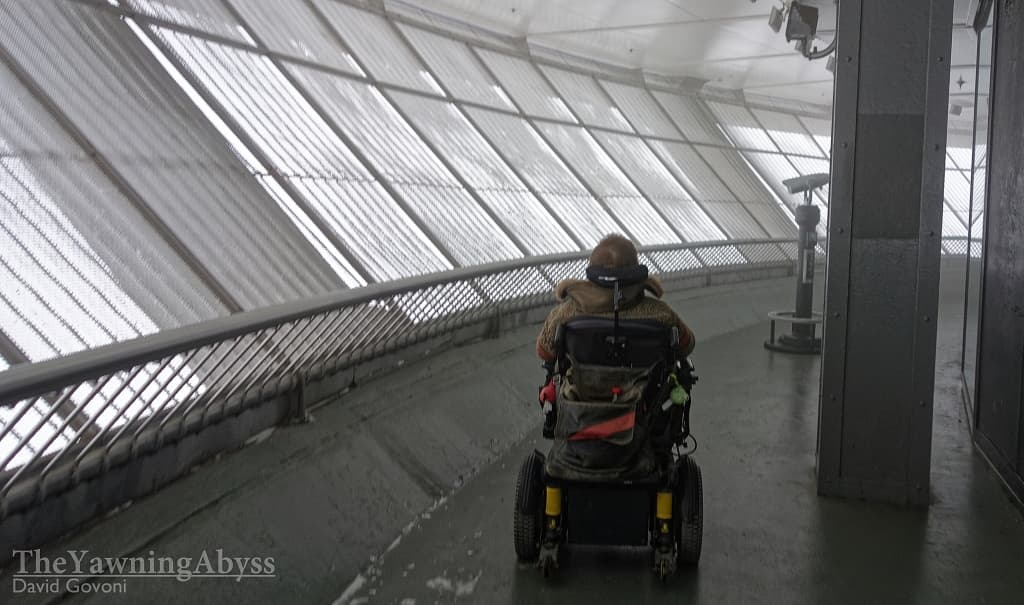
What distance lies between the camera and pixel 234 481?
4312 millimetres

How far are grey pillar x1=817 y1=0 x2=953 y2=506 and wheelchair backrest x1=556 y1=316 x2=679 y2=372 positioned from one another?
1.91 m

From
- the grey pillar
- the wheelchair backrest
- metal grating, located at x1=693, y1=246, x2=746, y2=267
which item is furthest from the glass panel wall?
metal grating, located at x1=693, y1=246, x2=746, y2=267

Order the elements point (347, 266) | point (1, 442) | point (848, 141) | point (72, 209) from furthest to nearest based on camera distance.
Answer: point (347, 266) → point (848, 141) → point (72, 209) → point (1, 442)

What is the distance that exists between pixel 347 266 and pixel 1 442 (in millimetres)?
4081

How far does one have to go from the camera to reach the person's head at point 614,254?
4480 mm

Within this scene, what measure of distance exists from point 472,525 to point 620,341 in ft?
5.15

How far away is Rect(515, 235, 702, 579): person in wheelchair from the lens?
13.8 ft

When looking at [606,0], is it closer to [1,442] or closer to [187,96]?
[187,96]

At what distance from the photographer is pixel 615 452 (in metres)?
4.19

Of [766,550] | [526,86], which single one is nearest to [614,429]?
[766,550]

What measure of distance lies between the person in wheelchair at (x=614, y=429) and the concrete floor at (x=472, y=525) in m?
0.24

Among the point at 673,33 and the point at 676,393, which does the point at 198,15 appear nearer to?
the point at 676,393

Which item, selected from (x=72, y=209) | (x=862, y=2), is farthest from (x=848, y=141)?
(x=72, y=209)

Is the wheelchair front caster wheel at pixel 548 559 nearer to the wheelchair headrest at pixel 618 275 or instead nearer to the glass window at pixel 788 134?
the wheelchair headrest at pixel 618 275
